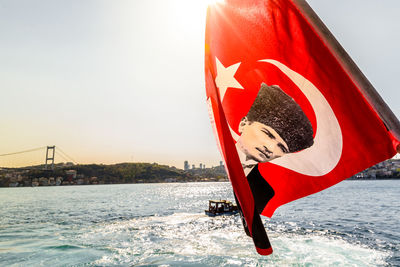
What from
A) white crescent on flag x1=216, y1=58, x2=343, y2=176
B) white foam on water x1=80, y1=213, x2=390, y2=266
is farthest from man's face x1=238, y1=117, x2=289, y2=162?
white foam on water x1=80, y1=213, x2=390, y2=266

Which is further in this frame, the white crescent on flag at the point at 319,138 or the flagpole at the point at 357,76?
the white crescent on flag at the point at 319,138

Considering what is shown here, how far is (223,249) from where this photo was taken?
12742 mm

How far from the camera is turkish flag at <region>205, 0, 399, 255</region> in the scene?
2160mm

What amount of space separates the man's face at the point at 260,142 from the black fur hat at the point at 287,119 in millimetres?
55

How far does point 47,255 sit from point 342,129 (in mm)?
15361

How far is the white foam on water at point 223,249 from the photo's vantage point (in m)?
10.8

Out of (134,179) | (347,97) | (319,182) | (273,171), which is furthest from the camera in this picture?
(134,179)

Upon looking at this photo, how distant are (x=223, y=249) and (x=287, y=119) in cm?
1191

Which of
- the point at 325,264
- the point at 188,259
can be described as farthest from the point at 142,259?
the point at 325,264

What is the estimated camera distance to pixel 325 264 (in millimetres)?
10258

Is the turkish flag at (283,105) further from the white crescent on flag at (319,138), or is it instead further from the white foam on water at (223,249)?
the white foam on water at (223,249)

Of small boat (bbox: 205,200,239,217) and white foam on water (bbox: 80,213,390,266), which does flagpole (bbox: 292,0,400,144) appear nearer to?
white foam on water (bbox: 80,213,390,266)

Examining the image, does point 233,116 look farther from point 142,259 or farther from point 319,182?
point 142,259

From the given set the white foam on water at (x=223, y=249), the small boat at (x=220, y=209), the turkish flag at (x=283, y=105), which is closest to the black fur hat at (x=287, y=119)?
the turkish flag at (x=283, y=105)
